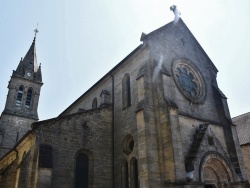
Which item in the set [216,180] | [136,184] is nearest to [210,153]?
[216,180]

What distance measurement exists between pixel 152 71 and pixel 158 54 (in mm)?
1510

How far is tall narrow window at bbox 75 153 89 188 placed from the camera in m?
14.0

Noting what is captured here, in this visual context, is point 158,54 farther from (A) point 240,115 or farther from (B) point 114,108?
(A) point 240,115

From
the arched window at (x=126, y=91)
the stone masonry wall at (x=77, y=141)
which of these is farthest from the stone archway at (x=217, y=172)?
the arched window at (x=126, y=91)

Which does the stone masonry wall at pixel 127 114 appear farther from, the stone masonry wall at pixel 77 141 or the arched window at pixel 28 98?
the arched window at pixel 28 98

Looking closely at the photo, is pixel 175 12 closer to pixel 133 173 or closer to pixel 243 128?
pixel 133 173

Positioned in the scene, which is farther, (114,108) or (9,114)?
(9,114)

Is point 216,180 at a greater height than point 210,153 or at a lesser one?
lesser

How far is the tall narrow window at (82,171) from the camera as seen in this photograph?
46.0 feet

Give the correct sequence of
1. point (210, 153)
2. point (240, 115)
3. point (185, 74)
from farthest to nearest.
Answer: point (240, 115) → point (185, 74) → point (210, 153)

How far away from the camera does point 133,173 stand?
45.7ft

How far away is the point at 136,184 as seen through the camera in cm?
1362

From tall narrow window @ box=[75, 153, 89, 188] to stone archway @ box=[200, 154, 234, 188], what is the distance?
719 centimetres

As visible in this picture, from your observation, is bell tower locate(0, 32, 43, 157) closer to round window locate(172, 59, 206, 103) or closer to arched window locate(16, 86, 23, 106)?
arched window locate(16, 86, 23, 106)
